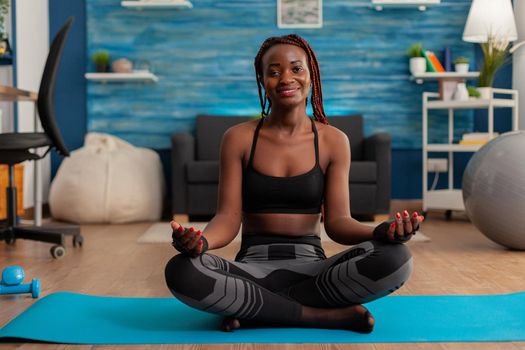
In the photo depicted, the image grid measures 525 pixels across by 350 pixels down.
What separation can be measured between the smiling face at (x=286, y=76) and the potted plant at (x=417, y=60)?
362 cm

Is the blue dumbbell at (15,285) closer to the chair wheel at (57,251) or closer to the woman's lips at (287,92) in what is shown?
the chair wheel at (57,251)

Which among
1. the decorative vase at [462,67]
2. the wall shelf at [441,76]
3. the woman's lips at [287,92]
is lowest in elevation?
the woman's lips at [287,92]

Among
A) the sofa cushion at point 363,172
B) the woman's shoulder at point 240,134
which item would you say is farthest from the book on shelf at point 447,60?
the woman's shoulder at point 240,134

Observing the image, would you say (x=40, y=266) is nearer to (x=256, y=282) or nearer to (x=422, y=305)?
(x=256, y=282)

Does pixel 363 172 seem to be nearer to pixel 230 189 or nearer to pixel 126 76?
pixel 126 76

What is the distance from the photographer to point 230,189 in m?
2.06

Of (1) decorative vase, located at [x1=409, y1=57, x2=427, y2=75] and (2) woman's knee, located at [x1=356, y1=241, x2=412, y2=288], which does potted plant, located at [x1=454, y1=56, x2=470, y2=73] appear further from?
(2) woman's knee, located at [x1=356, y1=241, x2=412, y2=288]

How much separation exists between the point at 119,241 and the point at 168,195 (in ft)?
5.76

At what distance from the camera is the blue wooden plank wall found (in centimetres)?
566

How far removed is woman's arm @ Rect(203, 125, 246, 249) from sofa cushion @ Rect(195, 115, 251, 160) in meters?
3.35

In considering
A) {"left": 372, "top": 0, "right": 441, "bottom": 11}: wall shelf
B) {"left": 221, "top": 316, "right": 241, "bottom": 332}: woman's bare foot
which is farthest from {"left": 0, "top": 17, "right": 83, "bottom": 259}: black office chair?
{"left": 372, "top": 0, "right": 441, "bottom": 11}: wall shelf

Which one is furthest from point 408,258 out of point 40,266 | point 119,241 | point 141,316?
point 119,241

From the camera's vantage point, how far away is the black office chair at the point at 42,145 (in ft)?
11.2

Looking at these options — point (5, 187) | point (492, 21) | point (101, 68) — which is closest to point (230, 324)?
point (5, 187)
